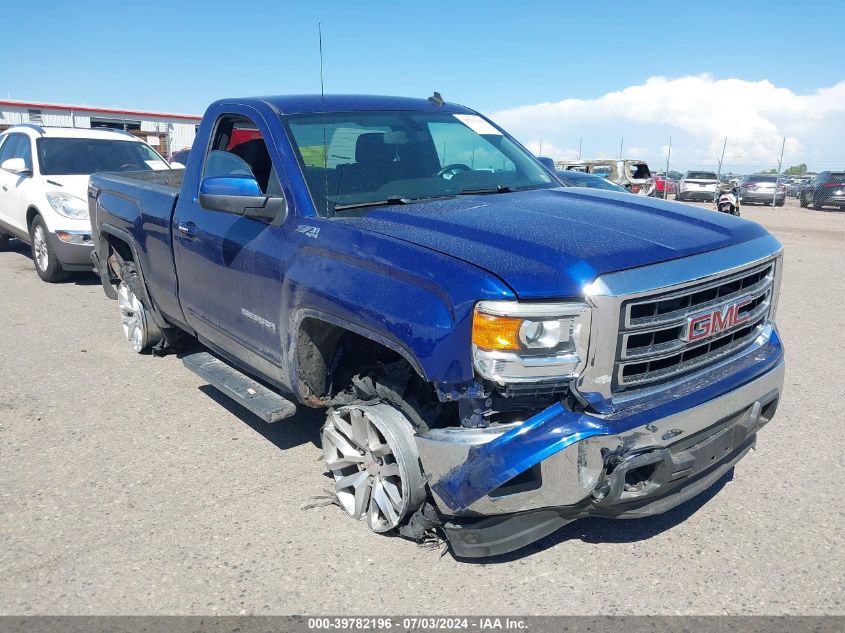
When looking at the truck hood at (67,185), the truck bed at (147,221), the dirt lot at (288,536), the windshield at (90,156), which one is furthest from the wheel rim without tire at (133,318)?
the windshield at (90,156)

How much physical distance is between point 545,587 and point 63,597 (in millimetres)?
1949

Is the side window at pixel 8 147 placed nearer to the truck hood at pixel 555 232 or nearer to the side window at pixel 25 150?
the side window at pixel 25 150

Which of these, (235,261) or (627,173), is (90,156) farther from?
(627,173)

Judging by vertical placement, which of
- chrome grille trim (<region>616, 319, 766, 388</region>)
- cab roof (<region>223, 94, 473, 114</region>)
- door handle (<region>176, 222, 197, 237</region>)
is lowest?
chrome grille trim (<region>616, 319, 766, 388</region>)

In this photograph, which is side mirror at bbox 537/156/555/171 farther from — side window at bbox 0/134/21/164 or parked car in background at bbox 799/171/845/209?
parked car in background at bbox 799/171/845/209

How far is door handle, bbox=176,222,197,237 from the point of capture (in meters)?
4.36

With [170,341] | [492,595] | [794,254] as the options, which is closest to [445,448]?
[492,595]

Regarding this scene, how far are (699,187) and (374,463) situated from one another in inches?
1067

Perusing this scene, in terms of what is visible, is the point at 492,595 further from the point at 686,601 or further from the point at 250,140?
the point at 250,140

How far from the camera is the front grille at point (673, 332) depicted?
2.65 m

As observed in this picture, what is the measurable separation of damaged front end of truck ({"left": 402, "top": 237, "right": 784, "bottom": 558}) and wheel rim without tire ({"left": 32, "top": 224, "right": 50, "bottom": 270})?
25.4 ft

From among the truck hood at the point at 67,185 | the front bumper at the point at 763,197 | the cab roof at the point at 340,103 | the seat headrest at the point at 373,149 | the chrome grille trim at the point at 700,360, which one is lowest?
the front bumper at the point at 763,197

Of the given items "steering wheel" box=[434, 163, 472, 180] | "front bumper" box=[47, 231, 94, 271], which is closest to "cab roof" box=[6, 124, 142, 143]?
"front bumper" box=[47, 231, 94, 271]

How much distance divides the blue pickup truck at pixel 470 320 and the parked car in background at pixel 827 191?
997 inches
